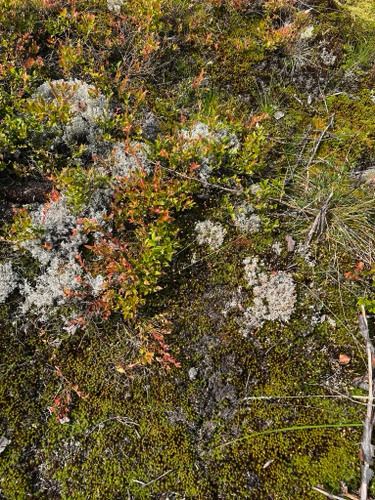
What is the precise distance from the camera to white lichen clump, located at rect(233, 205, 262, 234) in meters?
4.41

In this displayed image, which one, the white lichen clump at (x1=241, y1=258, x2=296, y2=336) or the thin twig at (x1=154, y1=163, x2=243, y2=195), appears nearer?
the white lichen clump at (x1=241, y1=258, x2=296, y2=336)

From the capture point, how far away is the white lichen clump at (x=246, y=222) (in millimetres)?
4414

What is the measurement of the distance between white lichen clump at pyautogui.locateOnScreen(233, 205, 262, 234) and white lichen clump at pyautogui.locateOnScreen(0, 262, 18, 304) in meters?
2.64

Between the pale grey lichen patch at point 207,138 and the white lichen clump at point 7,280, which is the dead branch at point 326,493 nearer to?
the pale grey lichen patch at point 207,138

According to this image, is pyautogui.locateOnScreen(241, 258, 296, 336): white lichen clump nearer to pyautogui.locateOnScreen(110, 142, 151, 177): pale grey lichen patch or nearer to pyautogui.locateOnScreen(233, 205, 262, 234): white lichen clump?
pyautogui.locateOnScreen(233, 205, 262, 234): white lichen clump

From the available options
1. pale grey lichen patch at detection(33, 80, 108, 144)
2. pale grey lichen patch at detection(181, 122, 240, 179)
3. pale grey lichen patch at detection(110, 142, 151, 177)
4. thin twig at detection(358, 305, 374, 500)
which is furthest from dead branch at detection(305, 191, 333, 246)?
pale grey lichen patch at detection(33, 80, 108, 144)

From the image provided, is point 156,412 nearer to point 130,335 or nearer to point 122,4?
point 130,335

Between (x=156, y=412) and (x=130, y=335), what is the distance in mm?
821

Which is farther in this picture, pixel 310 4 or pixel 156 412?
pixel 310 4

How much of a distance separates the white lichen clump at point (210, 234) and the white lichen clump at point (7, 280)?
7.04 ft

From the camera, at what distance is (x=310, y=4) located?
19.5 ft

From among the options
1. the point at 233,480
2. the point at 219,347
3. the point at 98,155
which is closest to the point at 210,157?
the point at 98,155

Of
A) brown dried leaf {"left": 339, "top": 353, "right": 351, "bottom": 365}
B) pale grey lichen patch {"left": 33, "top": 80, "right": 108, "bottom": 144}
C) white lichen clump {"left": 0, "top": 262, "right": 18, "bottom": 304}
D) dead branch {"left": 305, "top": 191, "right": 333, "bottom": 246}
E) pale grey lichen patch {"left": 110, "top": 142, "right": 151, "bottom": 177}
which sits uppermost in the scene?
pale grey lichen patch {"left": 33, "top": 80, "right": 108, "bottom": 144}

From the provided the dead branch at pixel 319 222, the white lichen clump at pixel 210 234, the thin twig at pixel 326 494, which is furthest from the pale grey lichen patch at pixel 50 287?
the thin twig at pixel 326 494
